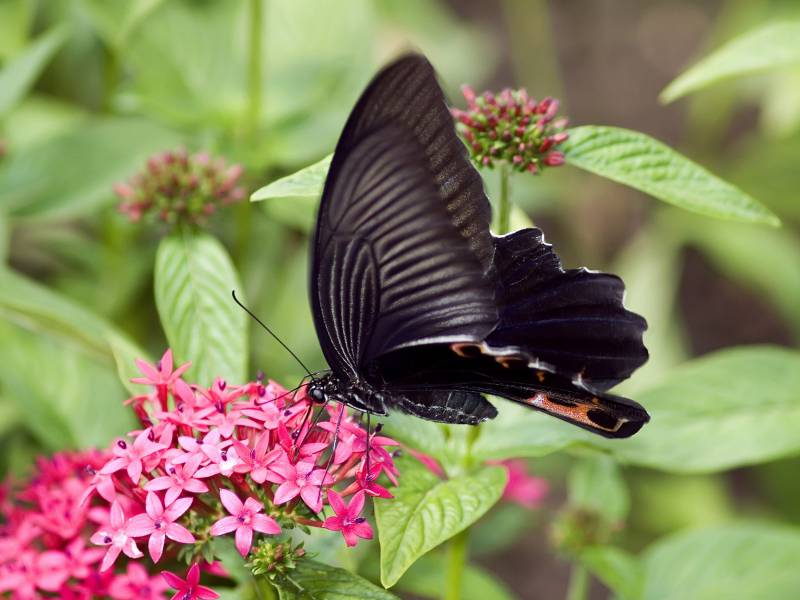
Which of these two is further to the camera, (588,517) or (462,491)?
(588,517)

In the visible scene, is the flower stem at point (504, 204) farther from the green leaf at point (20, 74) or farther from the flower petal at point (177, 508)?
the green leaf at point (20, 74)

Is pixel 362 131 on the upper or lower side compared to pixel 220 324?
upper

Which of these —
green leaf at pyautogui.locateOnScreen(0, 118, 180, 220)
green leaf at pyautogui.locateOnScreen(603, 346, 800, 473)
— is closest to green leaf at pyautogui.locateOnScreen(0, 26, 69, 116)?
green leaf at pyautogui.locateOnScreen(0, 118, 180, 220)

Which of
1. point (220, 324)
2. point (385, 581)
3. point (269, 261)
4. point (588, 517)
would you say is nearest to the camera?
point (385, 581)

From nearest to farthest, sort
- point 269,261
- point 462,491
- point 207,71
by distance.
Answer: point 462,491, point 207,71, point 269,261

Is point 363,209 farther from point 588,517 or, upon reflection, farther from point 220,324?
point 588,517

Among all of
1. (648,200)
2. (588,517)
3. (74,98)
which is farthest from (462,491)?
(648,200)

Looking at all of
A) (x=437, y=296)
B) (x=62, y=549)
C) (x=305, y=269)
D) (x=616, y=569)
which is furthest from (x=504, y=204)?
(x=305, y=269)
